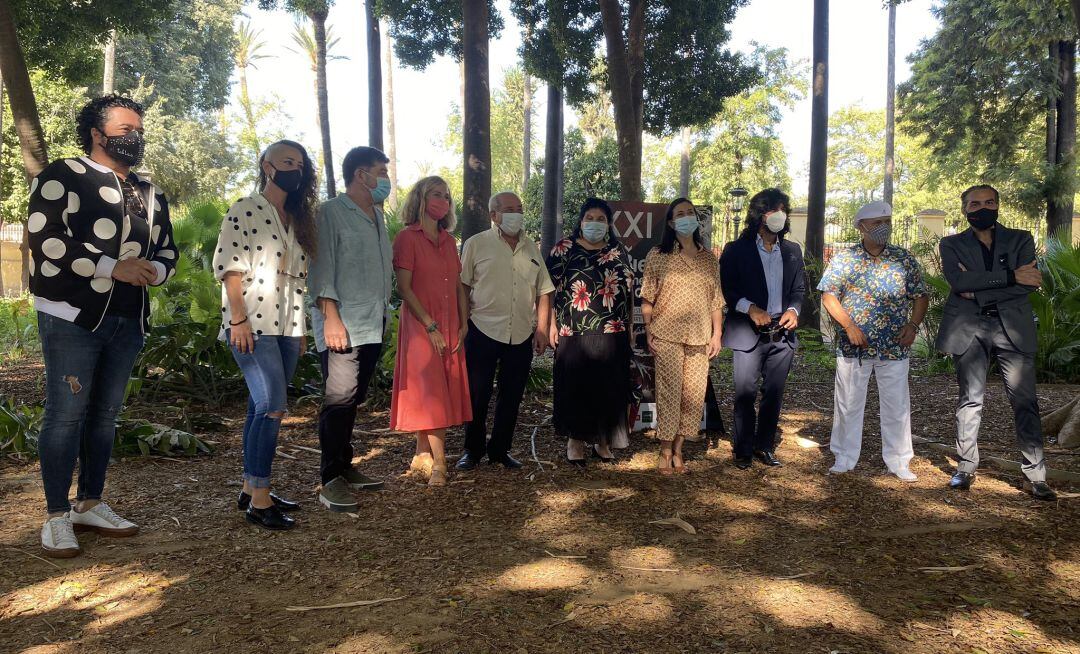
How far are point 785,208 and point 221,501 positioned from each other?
4.26 meters

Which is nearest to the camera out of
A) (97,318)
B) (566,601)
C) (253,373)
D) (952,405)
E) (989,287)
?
(566,601)

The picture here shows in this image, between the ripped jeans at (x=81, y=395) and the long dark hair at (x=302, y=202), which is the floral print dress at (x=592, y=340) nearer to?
the long dark hair at (x=302, y=202)

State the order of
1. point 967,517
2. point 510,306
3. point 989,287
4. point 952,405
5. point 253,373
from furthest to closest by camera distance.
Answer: point 952,405
point 510,306
point 989,287
point 967,517
point 253,373

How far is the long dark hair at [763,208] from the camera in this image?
18.8ft

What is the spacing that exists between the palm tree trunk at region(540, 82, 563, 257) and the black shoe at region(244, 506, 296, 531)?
13.5 metres

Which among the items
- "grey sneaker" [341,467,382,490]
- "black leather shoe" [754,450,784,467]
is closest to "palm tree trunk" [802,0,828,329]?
"black leather shoe" [754,450,784,467]

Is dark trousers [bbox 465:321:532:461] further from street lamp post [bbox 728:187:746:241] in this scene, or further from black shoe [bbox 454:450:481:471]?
street lamp post [bbox 728:187:746:241]

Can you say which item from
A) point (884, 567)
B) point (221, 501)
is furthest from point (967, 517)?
point (221, 501)

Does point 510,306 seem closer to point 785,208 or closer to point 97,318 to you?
point 785,208

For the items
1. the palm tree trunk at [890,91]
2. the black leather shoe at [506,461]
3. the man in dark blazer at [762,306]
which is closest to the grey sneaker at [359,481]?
the black leather shoe at [506,461]

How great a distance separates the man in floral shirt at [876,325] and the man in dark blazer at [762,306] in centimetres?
31

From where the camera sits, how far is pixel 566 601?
346cm

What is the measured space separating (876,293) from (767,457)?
55.6 inches

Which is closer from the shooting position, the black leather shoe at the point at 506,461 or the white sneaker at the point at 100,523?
→ the white sneaker at the point at 100,523
